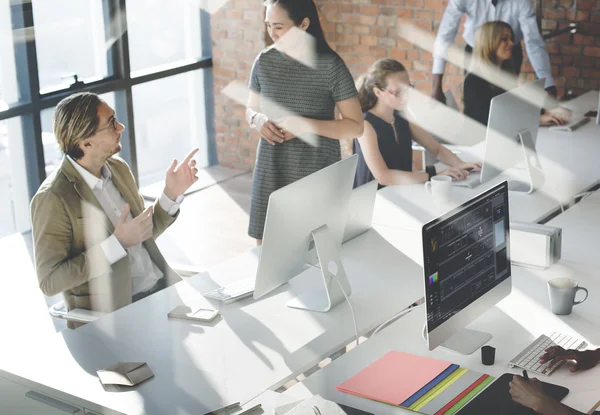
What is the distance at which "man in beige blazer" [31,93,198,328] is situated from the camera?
2980mm

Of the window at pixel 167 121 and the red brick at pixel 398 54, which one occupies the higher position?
the red brick at pixel 398 54

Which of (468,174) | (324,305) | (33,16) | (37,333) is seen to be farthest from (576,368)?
(33,16)

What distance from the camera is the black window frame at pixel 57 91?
17.3ft

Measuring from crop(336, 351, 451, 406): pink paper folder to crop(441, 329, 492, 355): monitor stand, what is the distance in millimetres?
109

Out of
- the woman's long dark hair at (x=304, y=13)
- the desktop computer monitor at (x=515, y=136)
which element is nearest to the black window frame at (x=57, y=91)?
the woman's long dark hair at (x=304, y=13)

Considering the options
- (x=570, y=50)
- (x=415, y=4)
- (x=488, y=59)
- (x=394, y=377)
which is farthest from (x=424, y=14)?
(x=394, y=377)

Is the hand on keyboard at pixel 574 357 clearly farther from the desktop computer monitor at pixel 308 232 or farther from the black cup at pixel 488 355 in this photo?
the desktop computer monitor at pixel 308 232

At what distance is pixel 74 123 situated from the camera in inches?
122

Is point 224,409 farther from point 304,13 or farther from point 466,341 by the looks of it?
point 304,13

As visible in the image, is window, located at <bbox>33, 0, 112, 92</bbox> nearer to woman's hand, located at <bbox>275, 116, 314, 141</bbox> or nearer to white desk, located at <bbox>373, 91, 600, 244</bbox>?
woman's hand, located at <bbox>275, 116, 314, 141</bbox>

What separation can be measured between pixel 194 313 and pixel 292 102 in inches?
54.6

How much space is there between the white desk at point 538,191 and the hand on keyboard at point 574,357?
1183 mm

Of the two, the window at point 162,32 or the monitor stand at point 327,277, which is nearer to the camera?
the monitor stand at point 327,277

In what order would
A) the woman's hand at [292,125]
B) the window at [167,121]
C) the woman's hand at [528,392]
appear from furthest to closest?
the window at [167,121], the woman's hand at [292,125], the woman's hand at [528,392]
